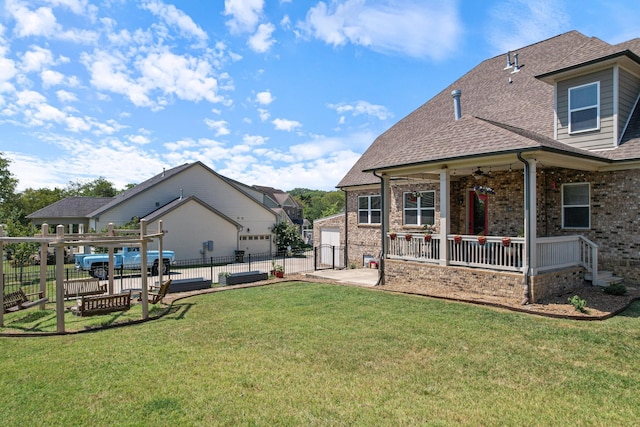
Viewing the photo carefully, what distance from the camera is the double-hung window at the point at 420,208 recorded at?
15641 mm

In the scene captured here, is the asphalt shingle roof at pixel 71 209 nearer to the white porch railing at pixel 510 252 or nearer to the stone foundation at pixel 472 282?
the stone foundation at pixel 472 282

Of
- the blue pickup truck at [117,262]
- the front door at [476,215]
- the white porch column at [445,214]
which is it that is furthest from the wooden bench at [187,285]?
the front door at [476,215]

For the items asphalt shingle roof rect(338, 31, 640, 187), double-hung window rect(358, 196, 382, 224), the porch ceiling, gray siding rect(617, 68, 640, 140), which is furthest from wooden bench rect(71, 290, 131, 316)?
gray siding rect(617, 68, 640, 140)

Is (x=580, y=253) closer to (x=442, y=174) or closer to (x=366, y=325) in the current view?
(x=442, y=174)

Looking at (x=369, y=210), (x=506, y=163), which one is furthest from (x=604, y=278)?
(x=369, y=210)

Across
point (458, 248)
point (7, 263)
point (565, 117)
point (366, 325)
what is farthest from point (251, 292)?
point (7, 263)

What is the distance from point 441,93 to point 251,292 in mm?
14492

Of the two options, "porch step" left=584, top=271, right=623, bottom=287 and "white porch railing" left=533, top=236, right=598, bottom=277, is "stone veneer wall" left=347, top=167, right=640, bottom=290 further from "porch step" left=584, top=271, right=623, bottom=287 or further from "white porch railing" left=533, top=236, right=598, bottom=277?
"white porch railing" left=533, top=236, right=598, bottom=277

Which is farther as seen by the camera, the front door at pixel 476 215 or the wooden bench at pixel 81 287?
the front door at pixel 476 215

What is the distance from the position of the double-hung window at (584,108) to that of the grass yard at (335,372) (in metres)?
5.96

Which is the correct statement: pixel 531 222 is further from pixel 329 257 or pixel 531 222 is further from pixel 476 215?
pixel 329 257

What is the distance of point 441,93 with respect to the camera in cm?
1970

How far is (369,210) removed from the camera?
60.2 feet

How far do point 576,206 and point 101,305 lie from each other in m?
13.8
